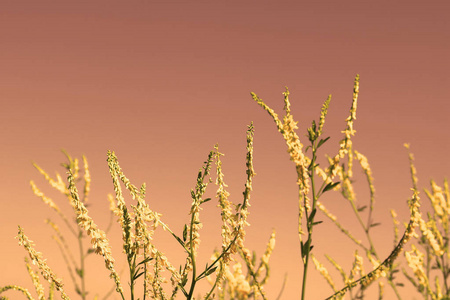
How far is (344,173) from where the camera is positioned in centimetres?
424

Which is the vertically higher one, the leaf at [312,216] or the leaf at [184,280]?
the leaf at [312,216]

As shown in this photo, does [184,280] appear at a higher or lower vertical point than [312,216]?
lower

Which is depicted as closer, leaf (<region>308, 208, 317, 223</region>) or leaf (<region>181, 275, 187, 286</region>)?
leaf (<region>181, 275, 187, 286</region>)

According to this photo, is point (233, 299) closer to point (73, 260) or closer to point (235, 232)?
point (235, 232)

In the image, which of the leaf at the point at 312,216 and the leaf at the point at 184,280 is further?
the leaf at the point at 312,216

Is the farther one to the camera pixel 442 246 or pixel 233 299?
pixel 442 246

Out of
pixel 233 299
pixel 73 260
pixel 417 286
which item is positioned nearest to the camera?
pixel 233 299

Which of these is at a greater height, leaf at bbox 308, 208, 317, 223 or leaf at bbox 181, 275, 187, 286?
leaf at bbox 308, 208, 317, 223

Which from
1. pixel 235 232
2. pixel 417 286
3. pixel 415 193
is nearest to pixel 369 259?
pixel 417 286

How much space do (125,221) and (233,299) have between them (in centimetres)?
137

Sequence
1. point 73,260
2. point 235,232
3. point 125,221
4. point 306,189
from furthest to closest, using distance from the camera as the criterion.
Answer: point 73,260 < point 306,189 < point 125,221 < point 235,232

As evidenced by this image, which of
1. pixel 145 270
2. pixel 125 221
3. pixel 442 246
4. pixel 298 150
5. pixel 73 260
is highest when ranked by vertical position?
pixel 73 260

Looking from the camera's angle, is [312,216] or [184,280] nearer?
[184,280]

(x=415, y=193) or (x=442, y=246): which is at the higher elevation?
(x=442, y=246)
